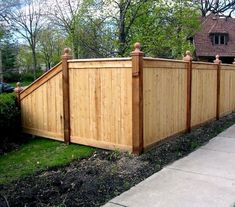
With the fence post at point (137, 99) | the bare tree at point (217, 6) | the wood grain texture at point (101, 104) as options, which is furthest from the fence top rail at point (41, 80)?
the bare tree at point (217, 6)

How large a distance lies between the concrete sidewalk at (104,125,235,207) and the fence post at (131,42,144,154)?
76 cm

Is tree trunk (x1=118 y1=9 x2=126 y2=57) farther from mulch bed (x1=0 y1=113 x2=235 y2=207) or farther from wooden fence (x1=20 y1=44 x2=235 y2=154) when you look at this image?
mulch bed (x1=0 y1=113 x2=235 y2=207)

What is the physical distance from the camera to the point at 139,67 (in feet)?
18.7

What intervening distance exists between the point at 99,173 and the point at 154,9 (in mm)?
9026

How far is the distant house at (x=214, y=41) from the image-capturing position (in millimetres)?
31830

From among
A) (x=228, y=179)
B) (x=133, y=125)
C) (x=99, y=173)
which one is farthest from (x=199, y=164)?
(x=99, y=173)

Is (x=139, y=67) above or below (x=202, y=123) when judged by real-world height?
above

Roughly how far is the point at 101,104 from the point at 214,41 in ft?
95.0

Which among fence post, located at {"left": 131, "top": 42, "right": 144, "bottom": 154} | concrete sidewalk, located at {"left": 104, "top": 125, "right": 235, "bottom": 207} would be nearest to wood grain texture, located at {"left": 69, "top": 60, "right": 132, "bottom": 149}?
fence post, located at {"left": 131, "top": 42, "right": 144, "bottom": 154}

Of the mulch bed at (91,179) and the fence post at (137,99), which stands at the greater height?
the fence post at (137,99)

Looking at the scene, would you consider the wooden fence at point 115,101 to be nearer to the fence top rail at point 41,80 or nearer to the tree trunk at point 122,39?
the fence top rail at point 41,80

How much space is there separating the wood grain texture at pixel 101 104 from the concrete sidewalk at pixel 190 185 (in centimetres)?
119

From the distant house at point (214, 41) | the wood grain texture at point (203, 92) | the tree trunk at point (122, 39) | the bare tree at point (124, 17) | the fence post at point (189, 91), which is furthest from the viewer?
the distant house at point (214, 41)

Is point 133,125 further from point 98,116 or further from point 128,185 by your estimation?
point 128,185
